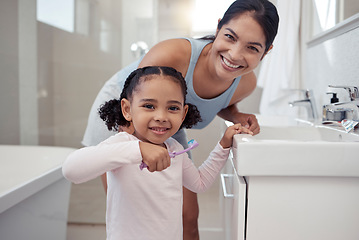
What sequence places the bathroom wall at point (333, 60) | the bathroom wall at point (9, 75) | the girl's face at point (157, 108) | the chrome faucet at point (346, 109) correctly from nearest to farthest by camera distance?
the girl's face at point (157, 108) → the chrome faucet at point (346, 109) → the bathroom wall at point (333, 60) → the bathroom wall at point (9, 75)

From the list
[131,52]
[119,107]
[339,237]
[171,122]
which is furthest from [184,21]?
Result: [339,237]

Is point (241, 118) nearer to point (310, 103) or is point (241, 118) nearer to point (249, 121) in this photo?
point (249, 121)

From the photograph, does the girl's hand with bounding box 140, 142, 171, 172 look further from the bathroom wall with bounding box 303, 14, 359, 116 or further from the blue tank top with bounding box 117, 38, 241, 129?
the bathroom wall with bounding box 303, 14, 359, 116

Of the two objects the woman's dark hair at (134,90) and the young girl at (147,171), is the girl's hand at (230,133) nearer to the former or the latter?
the young girl at (147,171)

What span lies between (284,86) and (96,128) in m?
1.16

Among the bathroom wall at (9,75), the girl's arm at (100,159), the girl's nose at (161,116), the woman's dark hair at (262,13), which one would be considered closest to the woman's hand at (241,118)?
the woman's dark hair at (262,13)

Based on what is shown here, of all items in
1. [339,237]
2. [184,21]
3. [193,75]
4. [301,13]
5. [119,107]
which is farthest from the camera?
[184,21]

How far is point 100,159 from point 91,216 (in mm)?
1630

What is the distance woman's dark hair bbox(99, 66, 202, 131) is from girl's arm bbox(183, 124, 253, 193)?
0.11 m

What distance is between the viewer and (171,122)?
808 mm

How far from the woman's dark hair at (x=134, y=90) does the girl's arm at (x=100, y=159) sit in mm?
189

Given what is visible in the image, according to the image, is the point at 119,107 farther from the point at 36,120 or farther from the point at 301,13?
the point at 36,120

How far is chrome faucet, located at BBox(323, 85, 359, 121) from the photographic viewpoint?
3.43ft

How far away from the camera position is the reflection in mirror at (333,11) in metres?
1.26
